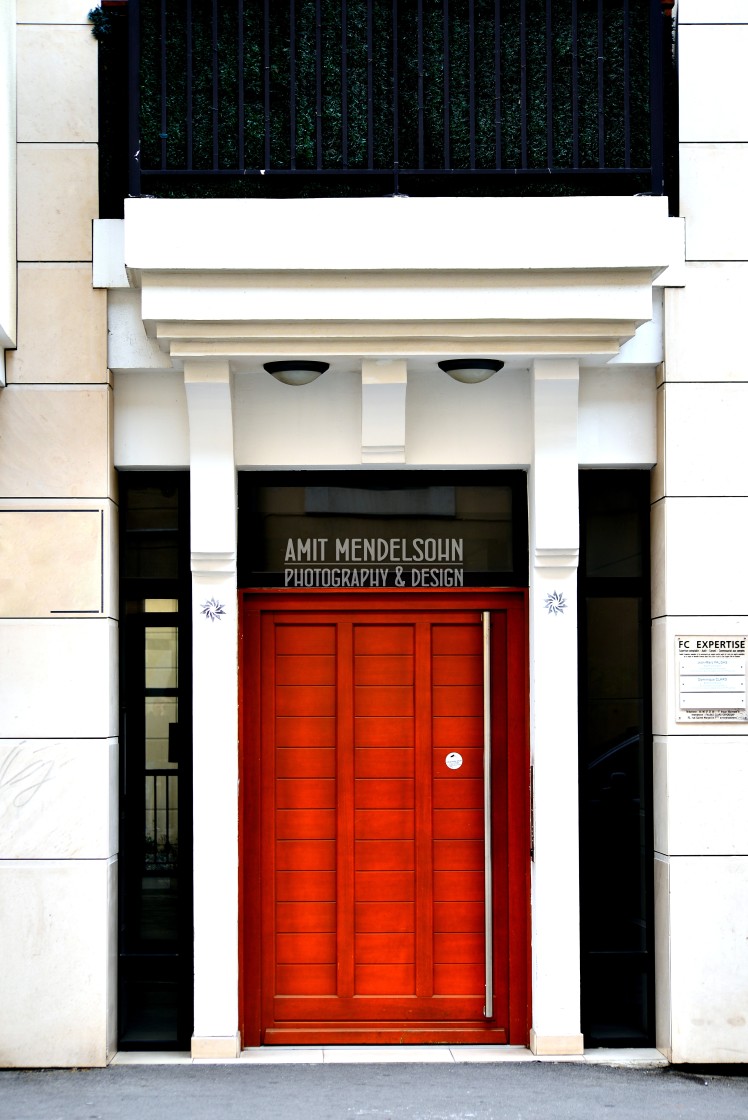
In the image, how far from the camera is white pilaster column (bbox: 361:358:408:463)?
7.45m

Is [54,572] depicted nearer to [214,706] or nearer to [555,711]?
[214,706]

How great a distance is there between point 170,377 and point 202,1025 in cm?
351

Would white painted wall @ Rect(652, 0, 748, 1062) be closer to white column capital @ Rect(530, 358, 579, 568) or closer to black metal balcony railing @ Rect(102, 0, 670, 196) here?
black metal balcony railing @ Rect(102, 0, 670, 196)

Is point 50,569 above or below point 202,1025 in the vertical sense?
above

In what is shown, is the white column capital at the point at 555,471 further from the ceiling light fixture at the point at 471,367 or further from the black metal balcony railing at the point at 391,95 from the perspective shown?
the black metal balcony railing at the point at 391,95

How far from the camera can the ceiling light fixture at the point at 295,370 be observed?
24.2 feet

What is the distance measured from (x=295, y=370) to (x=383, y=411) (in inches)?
21.3

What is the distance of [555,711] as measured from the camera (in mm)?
7555

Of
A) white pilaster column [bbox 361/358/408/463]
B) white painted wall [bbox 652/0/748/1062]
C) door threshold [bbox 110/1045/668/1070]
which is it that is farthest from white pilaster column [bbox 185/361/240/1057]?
white painted wall [bbox 652/0/748/1062]

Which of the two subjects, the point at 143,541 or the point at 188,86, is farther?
the point at 143,541

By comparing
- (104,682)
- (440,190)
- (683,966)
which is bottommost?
(683,966)

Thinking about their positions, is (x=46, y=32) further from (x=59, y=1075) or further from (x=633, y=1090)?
(x=633, y=1090)

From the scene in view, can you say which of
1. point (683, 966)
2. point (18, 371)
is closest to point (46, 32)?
point (18, 371)

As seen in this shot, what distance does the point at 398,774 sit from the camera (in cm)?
789
